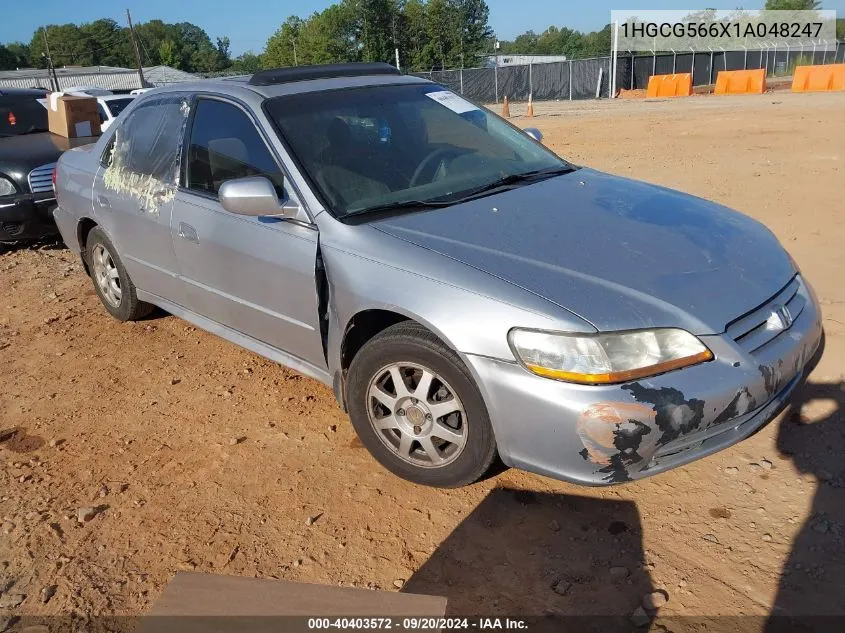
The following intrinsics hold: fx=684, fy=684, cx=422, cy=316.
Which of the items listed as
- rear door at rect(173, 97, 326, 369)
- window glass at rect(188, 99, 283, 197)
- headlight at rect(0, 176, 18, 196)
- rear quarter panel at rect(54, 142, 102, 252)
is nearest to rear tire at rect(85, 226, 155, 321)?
rear quarter panel at rect(54, 142, 102, 252)

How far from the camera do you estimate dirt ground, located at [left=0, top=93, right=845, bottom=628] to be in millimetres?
2447

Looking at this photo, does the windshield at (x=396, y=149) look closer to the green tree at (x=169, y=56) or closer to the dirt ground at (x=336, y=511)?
the dirt ground at (x=336, y=511)

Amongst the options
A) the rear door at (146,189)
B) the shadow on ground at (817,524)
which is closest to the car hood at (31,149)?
the rear door at (146,189)

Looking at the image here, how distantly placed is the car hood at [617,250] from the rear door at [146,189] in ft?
5.51

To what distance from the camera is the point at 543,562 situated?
100.0 inches

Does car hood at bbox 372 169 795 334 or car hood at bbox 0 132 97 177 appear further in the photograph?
car hood at bbox 0 132 97 177

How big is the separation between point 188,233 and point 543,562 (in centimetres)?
253

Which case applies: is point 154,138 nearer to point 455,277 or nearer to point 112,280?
point 112,280

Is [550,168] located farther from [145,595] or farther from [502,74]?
[502,74]

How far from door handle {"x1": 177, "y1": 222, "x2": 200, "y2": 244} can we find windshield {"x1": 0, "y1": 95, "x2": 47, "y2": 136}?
21.2ft

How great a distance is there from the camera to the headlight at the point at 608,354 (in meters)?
2.36

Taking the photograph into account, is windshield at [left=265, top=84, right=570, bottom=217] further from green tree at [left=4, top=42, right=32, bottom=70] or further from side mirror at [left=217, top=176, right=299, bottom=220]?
green tree at [left=4, top=42, right=32, bottom=70]

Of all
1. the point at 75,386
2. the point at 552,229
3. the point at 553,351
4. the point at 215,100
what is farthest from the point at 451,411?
the point at 75,386

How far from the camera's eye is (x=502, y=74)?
4034 centimetres
